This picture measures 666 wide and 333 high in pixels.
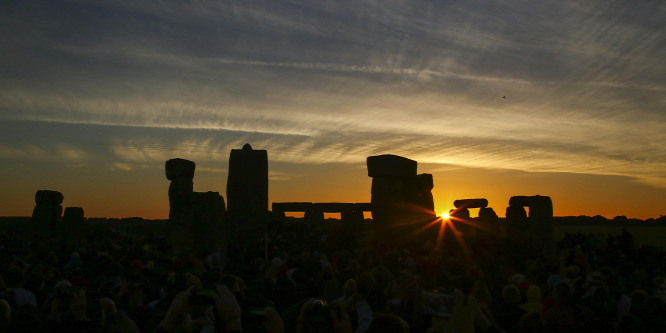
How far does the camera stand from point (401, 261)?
13.1m

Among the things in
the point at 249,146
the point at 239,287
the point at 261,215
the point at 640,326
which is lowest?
the point at 640,326

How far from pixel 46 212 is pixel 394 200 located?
642 inches

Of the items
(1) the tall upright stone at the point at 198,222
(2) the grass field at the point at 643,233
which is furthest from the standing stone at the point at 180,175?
(2) the grass field at the point at 643,233

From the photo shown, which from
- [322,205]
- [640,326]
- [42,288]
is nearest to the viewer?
[640,326]

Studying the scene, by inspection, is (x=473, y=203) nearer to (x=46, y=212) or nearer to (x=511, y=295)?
(x=46, y=212)

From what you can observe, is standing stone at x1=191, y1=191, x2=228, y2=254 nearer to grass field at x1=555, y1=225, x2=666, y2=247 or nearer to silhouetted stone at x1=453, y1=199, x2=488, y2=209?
silhouetted stone at x1=453, y1=199, x2=488, y2=209

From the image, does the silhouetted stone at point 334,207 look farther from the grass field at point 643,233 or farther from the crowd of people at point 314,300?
the crowd of people at point 314,300

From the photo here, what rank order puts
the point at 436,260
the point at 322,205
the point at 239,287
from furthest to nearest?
the point at 322,205 → the point at 436,260 → the point at 239,287

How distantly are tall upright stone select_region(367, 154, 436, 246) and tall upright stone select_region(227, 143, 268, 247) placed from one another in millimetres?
4116

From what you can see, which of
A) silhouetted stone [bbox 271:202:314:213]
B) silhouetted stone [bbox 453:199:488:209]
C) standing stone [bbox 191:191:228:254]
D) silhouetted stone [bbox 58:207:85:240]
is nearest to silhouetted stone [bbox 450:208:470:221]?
silhouetted stone [bbox 453:199:488:209]

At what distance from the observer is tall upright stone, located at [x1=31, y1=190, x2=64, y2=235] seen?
28.6 meters

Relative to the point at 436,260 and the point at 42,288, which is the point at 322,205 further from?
the point at 42,288

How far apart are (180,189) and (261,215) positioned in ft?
17.2

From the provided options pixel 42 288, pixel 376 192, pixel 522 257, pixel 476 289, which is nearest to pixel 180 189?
pixel 376 192
